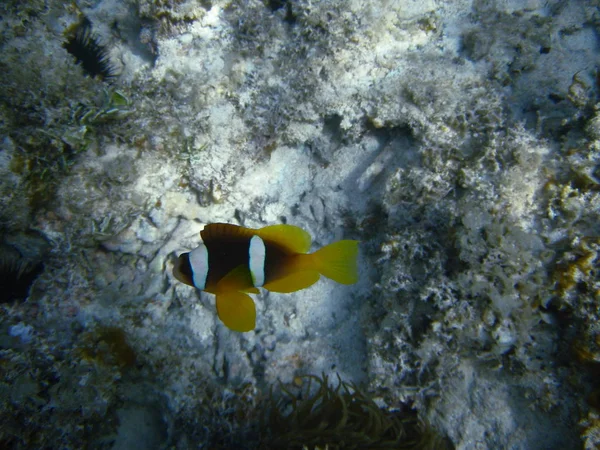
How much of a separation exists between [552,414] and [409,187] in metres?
1.70

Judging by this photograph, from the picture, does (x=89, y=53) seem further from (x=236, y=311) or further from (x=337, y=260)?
(x=337, y=260)

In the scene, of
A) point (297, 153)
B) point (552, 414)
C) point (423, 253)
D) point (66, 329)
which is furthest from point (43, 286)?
point (552, 414)

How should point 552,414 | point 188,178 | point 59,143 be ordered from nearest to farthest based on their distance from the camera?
point 552,414 → point 59,143 → point 188,178

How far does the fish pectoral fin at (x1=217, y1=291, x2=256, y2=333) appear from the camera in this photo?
1866 mm

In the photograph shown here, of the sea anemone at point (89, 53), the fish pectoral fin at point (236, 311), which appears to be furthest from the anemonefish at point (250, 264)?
the sea anemone at point (89, 53)

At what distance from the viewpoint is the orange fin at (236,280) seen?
1782mm

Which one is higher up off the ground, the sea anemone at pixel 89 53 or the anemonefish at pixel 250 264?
the anemonefish at pixel 250 264

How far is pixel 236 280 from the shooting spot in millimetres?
1816

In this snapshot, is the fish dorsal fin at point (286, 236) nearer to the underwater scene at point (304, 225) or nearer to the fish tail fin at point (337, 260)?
the underwater scene at point (304, 225)

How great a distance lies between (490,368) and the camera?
209cm

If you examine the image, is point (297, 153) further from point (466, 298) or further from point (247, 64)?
point (466, 298)

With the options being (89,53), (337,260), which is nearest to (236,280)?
(337,260)

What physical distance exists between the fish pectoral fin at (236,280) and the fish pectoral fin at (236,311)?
7cm

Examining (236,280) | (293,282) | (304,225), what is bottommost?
(304,225)
